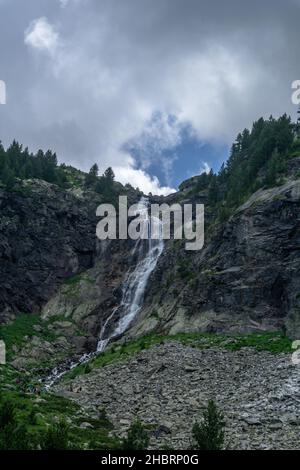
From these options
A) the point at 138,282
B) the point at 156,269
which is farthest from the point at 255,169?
the point at 138,282

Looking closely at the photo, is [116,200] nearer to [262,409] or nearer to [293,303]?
[293,303]

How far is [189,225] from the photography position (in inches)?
3888

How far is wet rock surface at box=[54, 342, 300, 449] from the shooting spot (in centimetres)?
3119

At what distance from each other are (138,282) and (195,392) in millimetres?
47909

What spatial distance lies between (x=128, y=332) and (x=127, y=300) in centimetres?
1352

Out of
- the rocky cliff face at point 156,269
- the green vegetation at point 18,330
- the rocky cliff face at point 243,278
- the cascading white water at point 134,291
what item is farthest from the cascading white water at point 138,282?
the green vegetation at point 18,330

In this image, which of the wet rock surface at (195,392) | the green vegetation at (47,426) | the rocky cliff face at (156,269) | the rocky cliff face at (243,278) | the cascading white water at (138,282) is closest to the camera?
the green vegetation at (47,426)

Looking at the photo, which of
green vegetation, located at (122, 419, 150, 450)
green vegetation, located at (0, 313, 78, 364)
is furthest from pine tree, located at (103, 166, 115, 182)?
green vegetation, located at (122, 419, 150, 450)

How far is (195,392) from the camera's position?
1583 inches

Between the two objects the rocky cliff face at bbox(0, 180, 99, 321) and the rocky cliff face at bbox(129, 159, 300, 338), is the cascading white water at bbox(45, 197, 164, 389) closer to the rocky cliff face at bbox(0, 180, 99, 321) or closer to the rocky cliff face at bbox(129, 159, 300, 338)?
the rocky cliff face at bbox(129, 159, 300, 338)

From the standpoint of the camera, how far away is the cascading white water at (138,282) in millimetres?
77250

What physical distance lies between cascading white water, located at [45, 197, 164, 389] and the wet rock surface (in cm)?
1337

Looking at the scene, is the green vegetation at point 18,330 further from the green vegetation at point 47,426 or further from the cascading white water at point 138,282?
the green vegetation at point 47,426

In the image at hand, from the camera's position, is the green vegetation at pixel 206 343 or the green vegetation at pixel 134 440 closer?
the green vegetation at pixel 134 440
